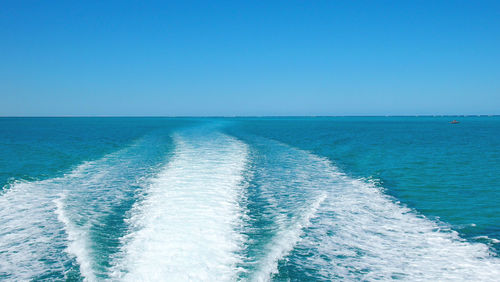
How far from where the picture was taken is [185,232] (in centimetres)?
690

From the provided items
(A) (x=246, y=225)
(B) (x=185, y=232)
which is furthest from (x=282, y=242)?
(B) (x=185, y=232)

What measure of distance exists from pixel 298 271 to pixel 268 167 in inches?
406

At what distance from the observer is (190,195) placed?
1002 centimetres

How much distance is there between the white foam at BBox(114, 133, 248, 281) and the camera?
17.3ft

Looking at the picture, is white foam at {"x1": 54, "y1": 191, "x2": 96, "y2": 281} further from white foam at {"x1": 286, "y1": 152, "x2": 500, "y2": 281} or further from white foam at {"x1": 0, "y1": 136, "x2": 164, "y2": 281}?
white foam at {"x1": 286, "y1": 152, "x2": 500, "y2": 281}

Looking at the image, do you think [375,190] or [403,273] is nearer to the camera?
[403,273]

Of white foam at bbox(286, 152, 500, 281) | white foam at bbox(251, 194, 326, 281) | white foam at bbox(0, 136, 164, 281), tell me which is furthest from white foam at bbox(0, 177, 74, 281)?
white foam at bbox(286, 152, 500, 281)

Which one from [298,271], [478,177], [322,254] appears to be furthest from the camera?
[478,177]

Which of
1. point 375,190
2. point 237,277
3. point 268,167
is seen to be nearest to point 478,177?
point 375,190

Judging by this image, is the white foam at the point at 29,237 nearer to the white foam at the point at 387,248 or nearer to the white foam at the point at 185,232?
the white foam at the point at 185,232

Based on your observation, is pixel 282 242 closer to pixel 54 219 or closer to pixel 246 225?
pixel 246 225

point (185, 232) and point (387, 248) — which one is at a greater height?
point (185, 232)

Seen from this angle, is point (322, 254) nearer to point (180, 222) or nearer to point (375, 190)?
point (180, 222)

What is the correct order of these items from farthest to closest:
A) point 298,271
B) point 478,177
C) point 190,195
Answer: point 478,177 < point 190,195 < point 298,271
